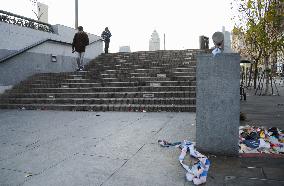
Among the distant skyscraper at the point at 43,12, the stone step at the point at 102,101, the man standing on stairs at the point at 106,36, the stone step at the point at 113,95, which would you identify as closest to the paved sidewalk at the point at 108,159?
the stone step at the point at 102,101

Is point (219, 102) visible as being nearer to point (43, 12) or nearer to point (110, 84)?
point (110, 84)

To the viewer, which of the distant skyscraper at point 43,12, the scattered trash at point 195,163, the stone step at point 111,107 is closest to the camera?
the scattered trash at point 195,163

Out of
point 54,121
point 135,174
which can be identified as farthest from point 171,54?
point 135,174

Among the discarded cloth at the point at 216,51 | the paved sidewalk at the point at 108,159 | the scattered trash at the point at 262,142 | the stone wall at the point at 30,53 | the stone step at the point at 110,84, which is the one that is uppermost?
the stone wall at the point at 30,53

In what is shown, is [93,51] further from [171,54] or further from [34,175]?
[34,175]

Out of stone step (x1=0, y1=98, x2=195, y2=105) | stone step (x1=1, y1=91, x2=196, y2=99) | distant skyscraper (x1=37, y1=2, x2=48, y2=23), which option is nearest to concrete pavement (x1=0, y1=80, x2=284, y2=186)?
stone step (x1=0, y1=98, x2=195, y2=105)

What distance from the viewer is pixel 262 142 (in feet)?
15.1

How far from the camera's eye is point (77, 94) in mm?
10766

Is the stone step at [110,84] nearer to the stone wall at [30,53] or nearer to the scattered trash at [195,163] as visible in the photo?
the stone wall at [30,53]

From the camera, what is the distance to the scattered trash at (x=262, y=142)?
4423mm

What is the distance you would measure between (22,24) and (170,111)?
26.6 ft

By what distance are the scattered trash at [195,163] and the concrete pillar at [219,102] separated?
25cm

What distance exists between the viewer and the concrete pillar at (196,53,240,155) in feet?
13.7

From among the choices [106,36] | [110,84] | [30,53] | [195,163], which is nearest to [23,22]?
[30,53]
